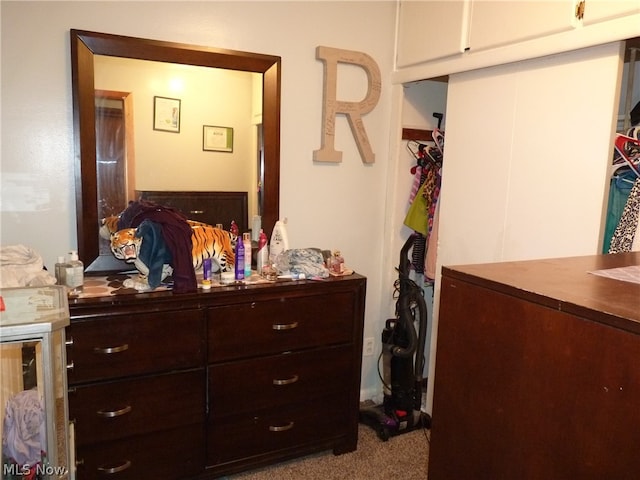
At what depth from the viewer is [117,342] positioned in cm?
183

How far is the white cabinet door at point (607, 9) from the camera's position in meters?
1.60

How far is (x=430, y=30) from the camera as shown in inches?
97.3

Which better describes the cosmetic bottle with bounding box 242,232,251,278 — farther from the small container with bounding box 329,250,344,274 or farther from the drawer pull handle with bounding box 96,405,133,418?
the drawer pull handle with bounding box 96,405,133,418

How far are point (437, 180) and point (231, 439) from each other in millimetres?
1747

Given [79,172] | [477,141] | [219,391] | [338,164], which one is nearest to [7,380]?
[219,391]

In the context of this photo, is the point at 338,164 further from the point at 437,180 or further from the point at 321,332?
the point at 321,332

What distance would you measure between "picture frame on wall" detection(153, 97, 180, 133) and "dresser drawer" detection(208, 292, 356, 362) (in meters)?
0.90

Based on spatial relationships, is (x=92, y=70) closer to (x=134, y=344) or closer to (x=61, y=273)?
(x=61, y=273)

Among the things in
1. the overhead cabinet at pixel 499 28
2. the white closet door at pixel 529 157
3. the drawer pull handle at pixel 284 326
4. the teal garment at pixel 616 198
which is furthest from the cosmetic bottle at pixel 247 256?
the teal garment at pixel 616 198

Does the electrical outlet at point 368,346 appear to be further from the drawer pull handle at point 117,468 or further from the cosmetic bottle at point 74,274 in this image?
the cosmetic bottle at point 74,274

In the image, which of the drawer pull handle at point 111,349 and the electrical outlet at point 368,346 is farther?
the electrical outlet at point 368,346

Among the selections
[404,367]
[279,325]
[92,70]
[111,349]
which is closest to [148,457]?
[111,349]

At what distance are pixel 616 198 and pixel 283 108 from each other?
5.24 feet

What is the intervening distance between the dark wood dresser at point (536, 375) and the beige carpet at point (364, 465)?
57.4 inches
